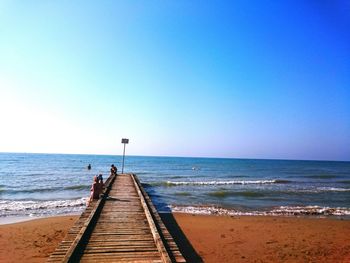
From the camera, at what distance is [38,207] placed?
1730 centimetres

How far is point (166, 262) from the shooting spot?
585 cm

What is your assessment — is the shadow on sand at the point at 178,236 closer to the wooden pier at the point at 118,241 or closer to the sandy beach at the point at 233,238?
the sandy beach at the point at 233,238

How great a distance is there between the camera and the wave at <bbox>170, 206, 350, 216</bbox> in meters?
16.3

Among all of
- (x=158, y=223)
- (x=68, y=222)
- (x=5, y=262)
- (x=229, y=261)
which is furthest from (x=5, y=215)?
(x=229, y=261)

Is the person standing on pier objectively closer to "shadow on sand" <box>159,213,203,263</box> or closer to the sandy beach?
the sandy beach

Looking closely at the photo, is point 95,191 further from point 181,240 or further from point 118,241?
point 118,241

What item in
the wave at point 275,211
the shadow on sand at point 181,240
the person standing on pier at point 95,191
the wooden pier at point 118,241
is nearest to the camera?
the wooden pier at point 118,241

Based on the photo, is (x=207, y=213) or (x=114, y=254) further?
(x=207, y=213)

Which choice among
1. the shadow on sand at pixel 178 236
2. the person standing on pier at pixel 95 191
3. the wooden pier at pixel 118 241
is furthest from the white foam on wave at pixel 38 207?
the wooden pier at pixel 118 241

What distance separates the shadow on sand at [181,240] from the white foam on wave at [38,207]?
5.71 meters

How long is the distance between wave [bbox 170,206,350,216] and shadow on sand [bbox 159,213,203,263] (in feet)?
7.15

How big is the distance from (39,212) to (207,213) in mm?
9480

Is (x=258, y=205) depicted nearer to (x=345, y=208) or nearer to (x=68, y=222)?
(x=345, y=208)

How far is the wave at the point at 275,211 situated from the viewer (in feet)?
53.6
